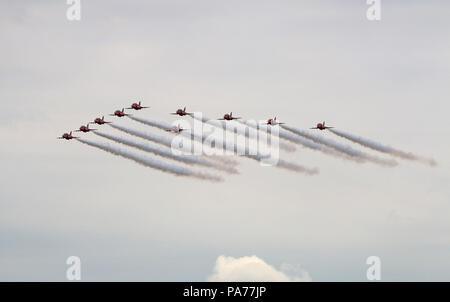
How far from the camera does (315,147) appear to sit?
159125mm

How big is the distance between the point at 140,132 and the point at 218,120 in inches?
570

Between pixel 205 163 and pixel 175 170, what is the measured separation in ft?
18.2

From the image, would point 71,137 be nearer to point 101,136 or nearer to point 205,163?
point 101,136

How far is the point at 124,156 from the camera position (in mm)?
154375
